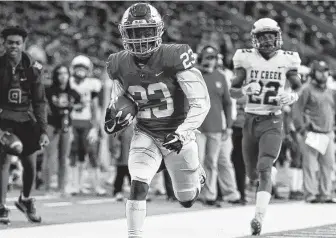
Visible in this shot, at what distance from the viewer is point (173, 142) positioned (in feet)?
17.9

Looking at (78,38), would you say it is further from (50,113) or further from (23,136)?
(23,136)

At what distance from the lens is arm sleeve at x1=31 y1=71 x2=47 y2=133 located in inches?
304

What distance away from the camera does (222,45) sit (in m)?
16.4

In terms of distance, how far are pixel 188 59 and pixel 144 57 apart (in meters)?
0.27

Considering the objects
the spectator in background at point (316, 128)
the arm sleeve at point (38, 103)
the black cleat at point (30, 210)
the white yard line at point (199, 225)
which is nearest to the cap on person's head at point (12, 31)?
the arm sleeve at point (38, 103)

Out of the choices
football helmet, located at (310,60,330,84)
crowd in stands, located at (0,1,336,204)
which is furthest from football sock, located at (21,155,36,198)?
crowd in stands, located at (0,1,336,204)

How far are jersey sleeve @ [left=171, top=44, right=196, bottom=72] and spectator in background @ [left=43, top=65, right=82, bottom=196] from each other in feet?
18.4

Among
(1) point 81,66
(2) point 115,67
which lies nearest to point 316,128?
(1) point 81,66

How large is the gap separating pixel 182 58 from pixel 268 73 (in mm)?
1990

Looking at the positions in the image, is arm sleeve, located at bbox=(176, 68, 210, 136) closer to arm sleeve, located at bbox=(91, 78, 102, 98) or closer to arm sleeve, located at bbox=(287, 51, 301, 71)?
arm sleeve, located at bbox=(287, 51, 301, 71)

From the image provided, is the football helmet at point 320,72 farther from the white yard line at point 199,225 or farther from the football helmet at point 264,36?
the football helmet at point 264,36

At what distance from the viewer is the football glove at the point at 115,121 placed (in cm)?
559

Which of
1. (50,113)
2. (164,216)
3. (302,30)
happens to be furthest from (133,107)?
(302,30)

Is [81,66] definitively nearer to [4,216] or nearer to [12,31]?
[12,31]
